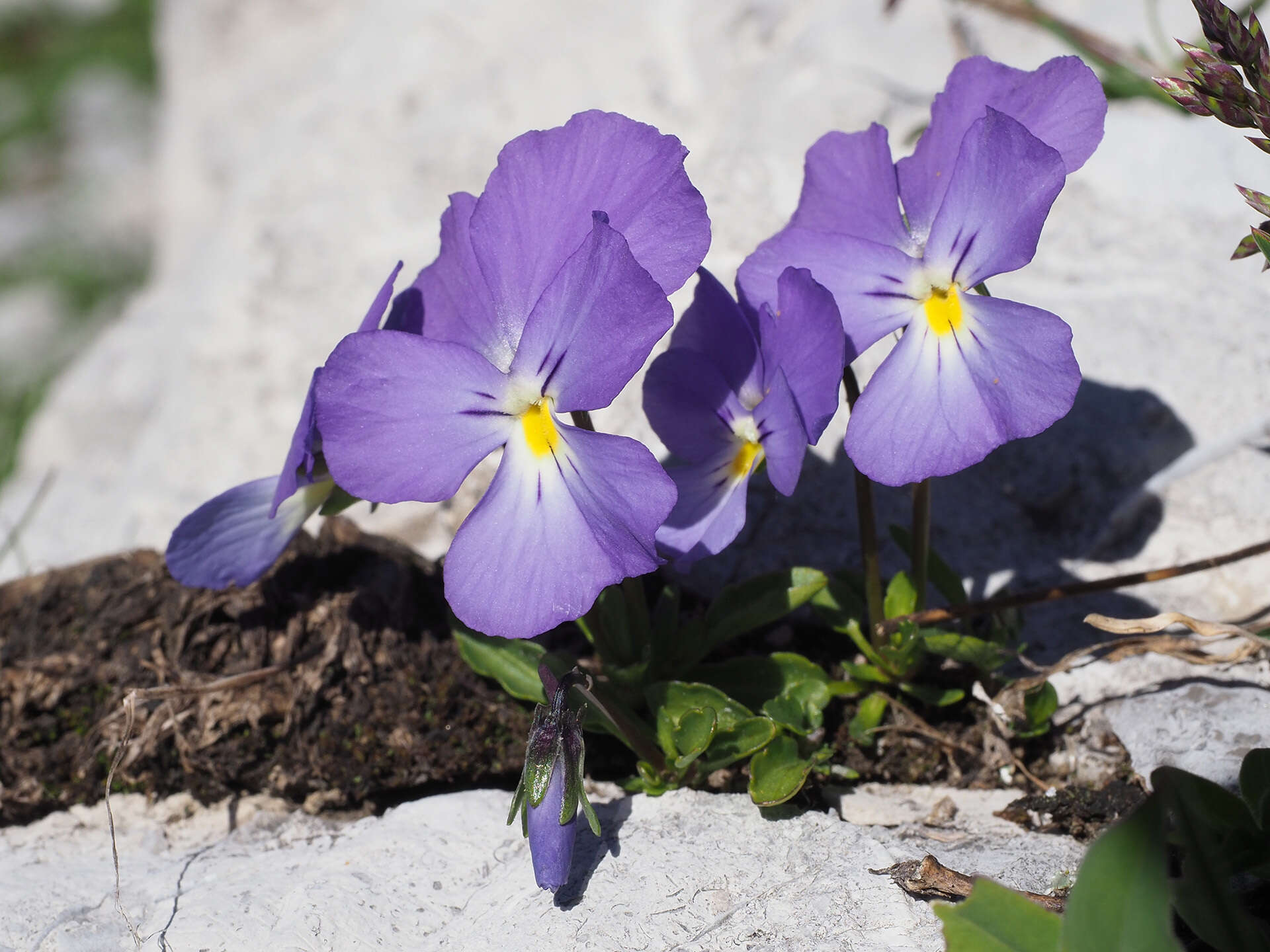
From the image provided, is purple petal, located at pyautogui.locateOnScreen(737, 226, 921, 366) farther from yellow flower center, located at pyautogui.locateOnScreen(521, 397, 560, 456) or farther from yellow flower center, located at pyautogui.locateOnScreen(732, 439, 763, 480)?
yellow flower center, located at pyautogui.locateOnScreen(521, 397, 560, 456)

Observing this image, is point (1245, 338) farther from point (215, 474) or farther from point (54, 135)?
point (54, 135)

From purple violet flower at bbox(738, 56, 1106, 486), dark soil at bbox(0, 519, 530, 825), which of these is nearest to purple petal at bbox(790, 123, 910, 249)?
purple violet flower at bbox(738, 56, 1106, 486)

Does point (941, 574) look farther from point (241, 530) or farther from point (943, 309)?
point (241, 530)

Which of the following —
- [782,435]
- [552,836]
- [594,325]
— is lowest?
[552,836]

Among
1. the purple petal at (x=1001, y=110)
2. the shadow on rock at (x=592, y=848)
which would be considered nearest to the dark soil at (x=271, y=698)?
the shadow on rock at (x=592, y=848)

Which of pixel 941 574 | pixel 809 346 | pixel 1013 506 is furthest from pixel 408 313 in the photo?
pixel 1013 506

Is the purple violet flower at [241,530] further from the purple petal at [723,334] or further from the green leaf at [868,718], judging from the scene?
the green leaf at [868,718]

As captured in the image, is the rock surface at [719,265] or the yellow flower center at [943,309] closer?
the yellow flower center at [943,309]
